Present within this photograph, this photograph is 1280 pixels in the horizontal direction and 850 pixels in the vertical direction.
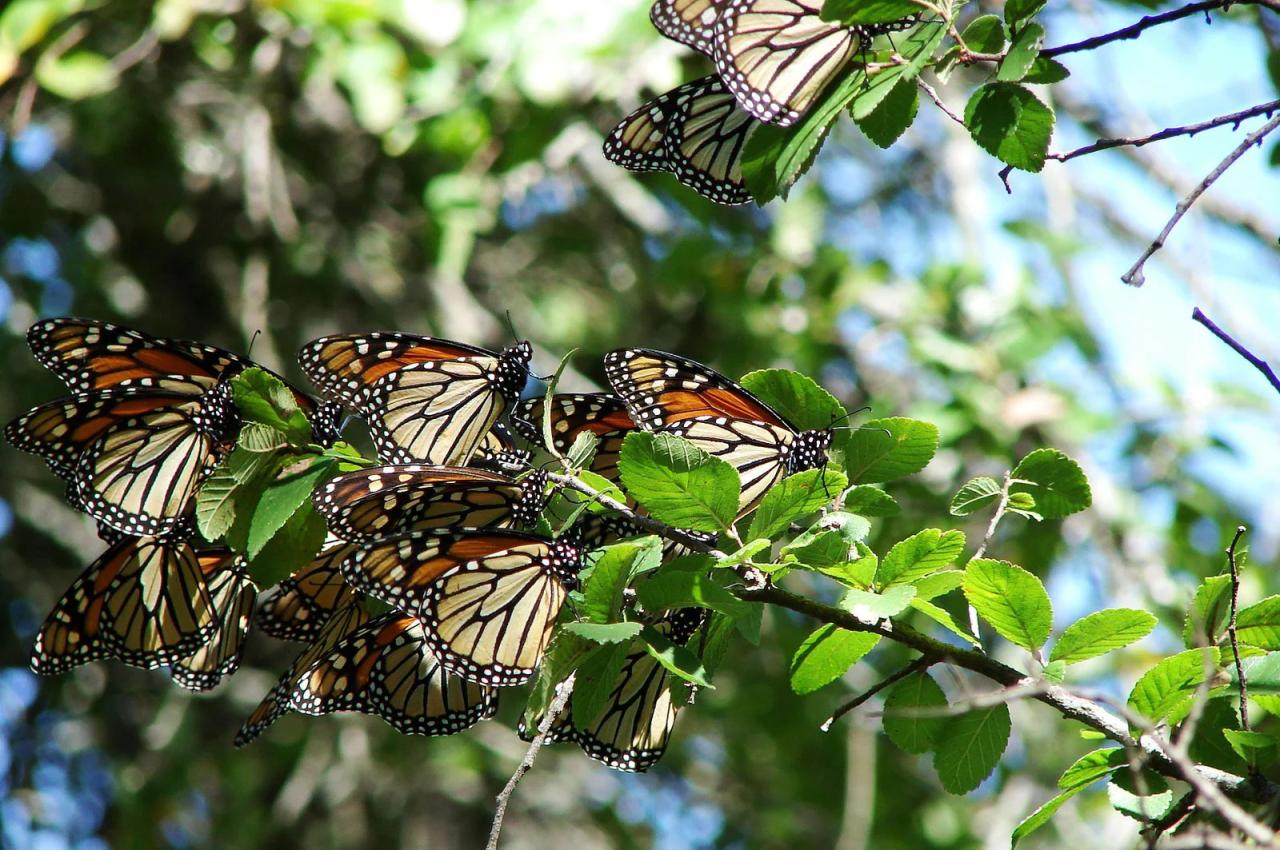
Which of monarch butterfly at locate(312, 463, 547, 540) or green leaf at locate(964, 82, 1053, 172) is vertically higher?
green leaf at locate(964, 82, 1053, 172)

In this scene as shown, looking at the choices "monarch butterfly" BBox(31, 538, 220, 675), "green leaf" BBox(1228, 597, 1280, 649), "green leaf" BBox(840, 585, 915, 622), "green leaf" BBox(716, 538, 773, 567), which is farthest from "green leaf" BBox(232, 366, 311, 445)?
"green leaf" BBox(1228, 597, 1280, 649)

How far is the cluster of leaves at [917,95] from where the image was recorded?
1.05 m

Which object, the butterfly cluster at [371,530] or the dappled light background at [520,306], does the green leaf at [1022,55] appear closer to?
the butterfly cluster at [371,530]

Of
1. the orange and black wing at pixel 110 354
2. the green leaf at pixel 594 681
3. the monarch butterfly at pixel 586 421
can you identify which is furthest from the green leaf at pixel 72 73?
the green leaf at pixel 594 681

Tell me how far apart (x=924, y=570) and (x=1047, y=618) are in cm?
12

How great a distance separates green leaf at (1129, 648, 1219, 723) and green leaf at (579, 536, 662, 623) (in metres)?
0.46

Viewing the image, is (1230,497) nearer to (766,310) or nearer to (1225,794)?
(766,310)


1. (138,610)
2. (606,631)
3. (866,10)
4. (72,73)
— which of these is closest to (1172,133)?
(866,10)

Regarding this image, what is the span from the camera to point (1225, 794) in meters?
1.04

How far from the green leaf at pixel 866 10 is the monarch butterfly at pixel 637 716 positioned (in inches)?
22.7

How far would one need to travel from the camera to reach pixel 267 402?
1.21 metres

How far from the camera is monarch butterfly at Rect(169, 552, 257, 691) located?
1.34 meters

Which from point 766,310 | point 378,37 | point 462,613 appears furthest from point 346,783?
point 462,613

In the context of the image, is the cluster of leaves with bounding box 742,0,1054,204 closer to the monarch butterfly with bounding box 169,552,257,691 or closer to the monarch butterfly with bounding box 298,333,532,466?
the monarch butterfly with bounding box 298,333,532,466
